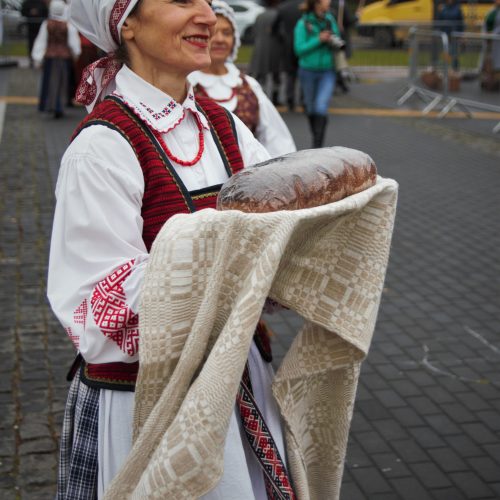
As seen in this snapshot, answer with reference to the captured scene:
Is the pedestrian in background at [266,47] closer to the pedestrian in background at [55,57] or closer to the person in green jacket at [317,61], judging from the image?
the pedestrian in background at [55,57]

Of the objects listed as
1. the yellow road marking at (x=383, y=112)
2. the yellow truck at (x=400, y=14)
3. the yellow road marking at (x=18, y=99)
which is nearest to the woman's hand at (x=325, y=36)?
the yellow road marking at (x=383, y=112)

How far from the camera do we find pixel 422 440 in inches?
171

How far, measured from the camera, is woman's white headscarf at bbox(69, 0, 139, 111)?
223 cm

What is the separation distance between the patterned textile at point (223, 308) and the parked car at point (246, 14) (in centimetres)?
2684

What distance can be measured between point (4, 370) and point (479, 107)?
495 inches

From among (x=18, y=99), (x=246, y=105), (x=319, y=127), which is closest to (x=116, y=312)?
(x=246, y=105)

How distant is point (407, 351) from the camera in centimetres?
541

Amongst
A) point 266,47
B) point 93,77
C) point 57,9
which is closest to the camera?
point 93,77

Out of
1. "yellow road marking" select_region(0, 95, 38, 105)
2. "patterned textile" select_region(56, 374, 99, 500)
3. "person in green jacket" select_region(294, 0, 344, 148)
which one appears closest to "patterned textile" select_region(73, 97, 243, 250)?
"patterned textile" select_region(56, 374, 99, 500)

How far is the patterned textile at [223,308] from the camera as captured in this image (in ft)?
6.01

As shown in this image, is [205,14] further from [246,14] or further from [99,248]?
[246,14]

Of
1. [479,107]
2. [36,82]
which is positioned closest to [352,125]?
[479,107]

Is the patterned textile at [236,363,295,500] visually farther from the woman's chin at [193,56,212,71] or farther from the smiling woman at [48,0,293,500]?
the woman's chin at [193,56,212,71]

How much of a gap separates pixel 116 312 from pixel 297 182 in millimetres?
504
